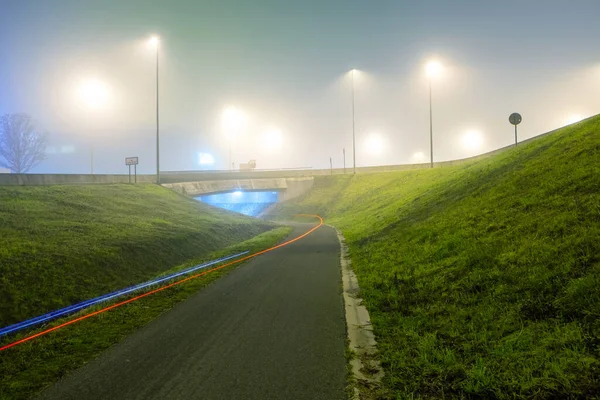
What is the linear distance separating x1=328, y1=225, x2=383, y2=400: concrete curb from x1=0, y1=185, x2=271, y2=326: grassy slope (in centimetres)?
756

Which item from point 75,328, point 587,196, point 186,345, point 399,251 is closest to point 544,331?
point 587,196

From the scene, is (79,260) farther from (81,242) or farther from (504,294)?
(504,294)

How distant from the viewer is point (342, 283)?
383 inches

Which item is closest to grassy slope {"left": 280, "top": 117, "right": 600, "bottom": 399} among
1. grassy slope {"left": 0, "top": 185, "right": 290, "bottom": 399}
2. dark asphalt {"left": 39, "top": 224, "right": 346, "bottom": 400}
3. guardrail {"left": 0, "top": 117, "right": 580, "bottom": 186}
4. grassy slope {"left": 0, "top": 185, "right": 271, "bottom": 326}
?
dark asphalt {"left": 39, "top": 224, "right": 346, "bottom": 400}

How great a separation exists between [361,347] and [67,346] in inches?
194

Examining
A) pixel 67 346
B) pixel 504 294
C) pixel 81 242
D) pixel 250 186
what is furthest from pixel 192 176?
pixel 504 294

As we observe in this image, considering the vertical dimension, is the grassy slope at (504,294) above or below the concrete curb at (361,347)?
above

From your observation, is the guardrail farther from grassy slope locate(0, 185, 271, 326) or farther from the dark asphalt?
the dark asphalt

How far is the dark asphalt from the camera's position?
4262 mm

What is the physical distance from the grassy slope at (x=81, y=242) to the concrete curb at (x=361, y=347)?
7555 mm

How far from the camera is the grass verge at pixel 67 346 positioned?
4.73m

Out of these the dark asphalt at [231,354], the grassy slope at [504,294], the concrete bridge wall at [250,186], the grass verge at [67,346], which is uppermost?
the concrete bridge wall at [250,186]

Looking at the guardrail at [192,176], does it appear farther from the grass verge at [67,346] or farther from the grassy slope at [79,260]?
the grass verge at [67,346]

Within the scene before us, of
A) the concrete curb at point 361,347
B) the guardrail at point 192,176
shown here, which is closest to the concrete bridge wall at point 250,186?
the guardrail at point 192,176
